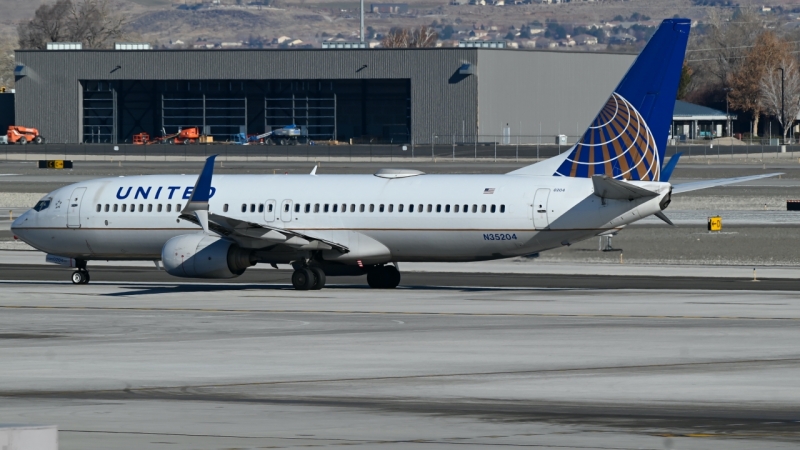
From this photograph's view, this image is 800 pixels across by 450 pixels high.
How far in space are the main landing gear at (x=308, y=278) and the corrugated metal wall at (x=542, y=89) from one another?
101 meters

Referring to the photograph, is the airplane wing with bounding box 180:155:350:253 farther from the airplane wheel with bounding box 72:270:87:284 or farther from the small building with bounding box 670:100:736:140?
the small building with bounding box 670:100:736:140

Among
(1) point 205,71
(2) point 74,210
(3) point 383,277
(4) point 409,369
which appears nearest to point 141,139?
(1) point 205,71

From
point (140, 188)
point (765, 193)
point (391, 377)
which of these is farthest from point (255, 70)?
point (391, 377)

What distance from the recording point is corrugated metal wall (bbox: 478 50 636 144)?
142m

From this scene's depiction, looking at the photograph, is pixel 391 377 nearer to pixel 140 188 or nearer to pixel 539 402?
pixel 539 402

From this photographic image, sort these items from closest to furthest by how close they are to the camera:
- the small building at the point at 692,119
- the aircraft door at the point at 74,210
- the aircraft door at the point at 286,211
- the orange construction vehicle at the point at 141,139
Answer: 1. the aircraft door at the point at 286,211
2. the aircraft door at the point at 74,210
3. the orange construction vehicle at the point at 141,139
4. the small building at the point at 692,119

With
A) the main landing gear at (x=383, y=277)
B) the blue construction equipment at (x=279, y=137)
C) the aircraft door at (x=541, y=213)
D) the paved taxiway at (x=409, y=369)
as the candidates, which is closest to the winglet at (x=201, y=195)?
the paved taxiway at (x=409, y=369)

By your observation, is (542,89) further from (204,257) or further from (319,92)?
(204,257)

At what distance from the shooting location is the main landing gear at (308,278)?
133 feet

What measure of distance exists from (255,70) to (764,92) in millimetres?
79169

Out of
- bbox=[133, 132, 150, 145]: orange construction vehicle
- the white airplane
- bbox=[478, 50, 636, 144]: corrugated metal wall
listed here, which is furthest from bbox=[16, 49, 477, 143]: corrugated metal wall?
the white airplane

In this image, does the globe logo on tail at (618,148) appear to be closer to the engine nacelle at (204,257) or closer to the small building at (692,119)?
the engine nacelle at (204,257)

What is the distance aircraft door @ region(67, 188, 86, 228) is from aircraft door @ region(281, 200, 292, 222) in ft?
22.7

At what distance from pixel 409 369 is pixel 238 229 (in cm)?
1674
